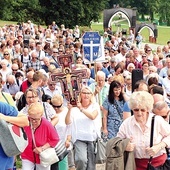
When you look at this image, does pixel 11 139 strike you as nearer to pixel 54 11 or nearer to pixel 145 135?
pixel 145 135

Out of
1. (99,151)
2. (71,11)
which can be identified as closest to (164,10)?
(71,11)

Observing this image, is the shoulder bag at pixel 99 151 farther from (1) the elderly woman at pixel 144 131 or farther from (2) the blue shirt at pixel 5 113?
(2) the blue shirt at pixel 5 113

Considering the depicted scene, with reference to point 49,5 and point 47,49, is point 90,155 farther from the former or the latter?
point 49,5

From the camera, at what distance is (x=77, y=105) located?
7.71 meters

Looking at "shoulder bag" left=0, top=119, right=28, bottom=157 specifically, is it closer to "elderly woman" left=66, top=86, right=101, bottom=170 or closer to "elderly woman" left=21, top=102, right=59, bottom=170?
"elderly woman" left=21, top=102, right=59, bottom=170

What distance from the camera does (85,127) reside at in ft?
26.5

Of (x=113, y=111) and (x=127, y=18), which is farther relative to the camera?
(x=127, y=18)

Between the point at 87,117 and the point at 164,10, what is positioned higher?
the point at 87,117

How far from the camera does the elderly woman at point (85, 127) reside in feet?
26.1

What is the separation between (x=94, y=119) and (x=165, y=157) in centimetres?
248

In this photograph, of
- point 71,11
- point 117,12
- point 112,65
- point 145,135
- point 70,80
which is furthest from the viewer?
point 71,11

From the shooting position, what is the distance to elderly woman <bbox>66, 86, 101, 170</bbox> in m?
7.94

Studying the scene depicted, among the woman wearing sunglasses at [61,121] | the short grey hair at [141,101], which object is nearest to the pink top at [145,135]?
the short grey hair at [141,101]

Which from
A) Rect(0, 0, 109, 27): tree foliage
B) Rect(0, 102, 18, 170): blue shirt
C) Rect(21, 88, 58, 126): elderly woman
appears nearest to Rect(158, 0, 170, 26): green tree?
Rect(0, 0, 109, 27): tree foliage
